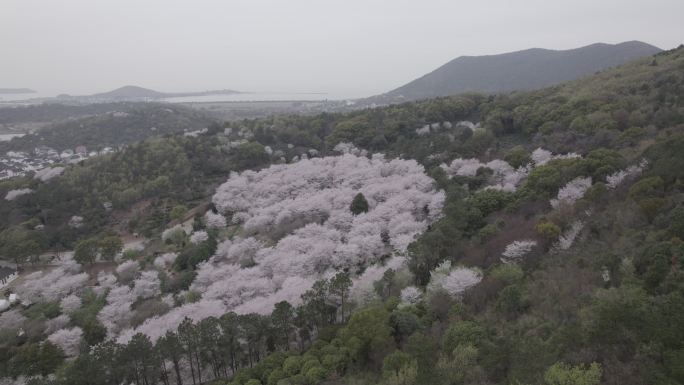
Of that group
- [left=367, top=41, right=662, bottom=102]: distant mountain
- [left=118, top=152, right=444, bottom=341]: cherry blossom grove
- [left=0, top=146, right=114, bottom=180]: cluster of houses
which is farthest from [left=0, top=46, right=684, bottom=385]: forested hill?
[left=367, top=41, right=662, bottom=102]: distant mountain

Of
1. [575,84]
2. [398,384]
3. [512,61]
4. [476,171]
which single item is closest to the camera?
[398,384]

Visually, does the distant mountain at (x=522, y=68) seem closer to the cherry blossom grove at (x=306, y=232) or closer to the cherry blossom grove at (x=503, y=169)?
the cherry blossom grove at (x=503, y=169)

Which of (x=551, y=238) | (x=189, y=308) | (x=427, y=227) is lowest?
(x=189, y=308)

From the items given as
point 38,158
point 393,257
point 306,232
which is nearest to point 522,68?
point 306,232

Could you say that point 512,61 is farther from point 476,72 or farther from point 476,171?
point 476,171

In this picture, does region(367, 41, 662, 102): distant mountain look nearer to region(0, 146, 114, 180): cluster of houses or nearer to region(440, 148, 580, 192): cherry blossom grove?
region(440, 148, 580, 192): cherry blossom grove

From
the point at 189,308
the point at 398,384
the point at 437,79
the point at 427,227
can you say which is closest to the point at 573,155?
the point at 427,227

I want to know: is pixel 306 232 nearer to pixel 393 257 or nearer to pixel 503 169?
pixel 393 257

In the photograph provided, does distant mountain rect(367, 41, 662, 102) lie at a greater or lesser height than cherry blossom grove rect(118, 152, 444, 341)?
greater
